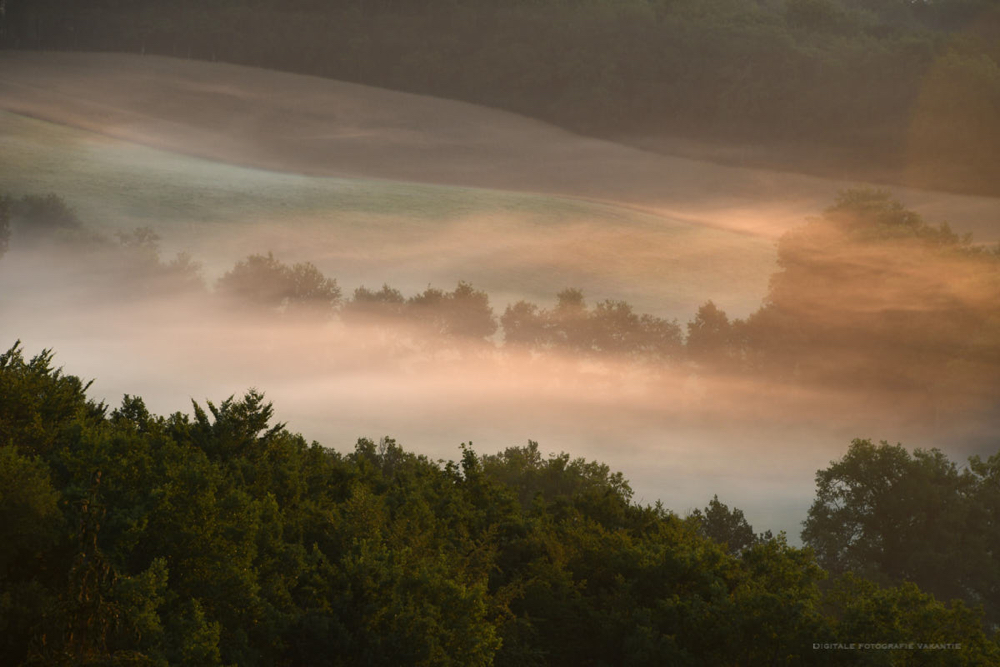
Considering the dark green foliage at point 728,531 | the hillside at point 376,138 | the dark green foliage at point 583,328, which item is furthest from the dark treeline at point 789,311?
the dark green foliage at point 728,531

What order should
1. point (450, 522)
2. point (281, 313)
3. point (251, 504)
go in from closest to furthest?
point (251, 504) → point (450, 522) → point (281, 313)

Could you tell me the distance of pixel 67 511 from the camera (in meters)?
36.0

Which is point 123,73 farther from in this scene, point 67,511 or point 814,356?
point 67,511

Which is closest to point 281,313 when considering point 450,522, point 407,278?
point 407,278

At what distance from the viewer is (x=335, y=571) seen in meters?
40.3

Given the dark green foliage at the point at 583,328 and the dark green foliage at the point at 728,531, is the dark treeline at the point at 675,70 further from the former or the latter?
the dark green foliage at the point at 728,531

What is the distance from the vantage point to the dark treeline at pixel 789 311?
148m

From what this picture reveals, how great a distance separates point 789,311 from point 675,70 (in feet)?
138

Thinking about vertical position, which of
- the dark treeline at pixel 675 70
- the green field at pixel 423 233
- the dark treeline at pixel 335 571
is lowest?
the dark treeline at pixel 335 571

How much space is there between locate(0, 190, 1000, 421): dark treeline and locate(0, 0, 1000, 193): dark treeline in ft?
79.3

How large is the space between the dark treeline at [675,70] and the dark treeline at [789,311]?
24184mm

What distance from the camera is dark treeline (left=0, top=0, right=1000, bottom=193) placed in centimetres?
17638

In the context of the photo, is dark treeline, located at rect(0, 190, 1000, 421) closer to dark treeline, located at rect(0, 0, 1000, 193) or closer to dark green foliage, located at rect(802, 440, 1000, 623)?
dark treeline, located at rect(0, 0, 1000, 193)

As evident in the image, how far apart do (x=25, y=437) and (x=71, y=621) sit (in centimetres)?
1571
